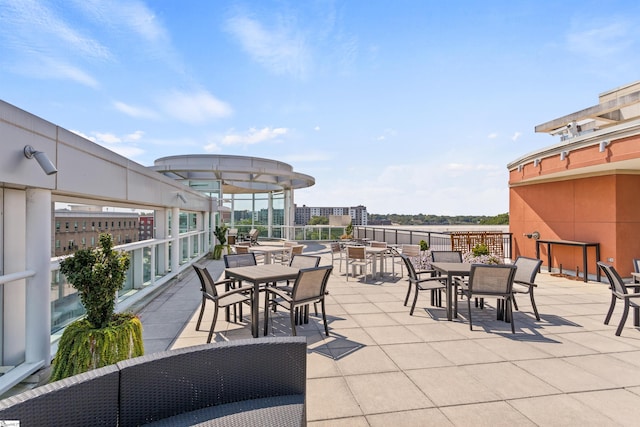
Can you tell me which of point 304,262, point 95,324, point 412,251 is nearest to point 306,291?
point 304,262

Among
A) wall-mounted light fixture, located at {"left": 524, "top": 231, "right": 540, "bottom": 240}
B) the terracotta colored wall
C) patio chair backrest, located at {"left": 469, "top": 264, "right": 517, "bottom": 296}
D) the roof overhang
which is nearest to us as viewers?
patio chair backrest, located at {"left": 469, "top": 264, "right": 517, "bottom": 296}

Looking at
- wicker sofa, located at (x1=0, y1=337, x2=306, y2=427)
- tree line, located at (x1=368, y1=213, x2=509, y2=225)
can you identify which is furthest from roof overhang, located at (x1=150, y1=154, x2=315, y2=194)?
tree line, located at (x1=368, y1=213, x2=509, y2=225)

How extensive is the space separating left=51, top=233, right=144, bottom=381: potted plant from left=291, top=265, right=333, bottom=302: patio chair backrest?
1774mm

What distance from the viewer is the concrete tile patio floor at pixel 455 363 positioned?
2.43m

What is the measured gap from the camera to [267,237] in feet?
62.2

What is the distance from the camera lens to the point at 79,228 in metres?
3.50

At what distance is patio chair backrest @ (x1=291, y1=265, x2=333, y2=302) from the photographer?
13.0 ft

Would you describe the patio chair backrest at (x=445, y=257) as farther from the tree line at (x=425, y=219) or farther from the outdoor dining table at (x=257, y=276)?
the tree line at (x=425, y=219)

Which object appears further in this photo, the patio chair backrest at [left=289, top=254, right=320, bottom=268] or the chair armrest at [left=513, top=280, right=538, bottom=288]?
the patio chair backrest at [left=289, top=254, right=320, bottom=268]

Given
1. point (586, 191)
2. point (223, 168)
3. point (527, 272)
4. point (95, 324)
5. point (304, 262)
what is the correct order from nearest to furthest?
point (95, 324) → point (527, 272) → point (304, 262) → point (586, 191) → point (223, 168)

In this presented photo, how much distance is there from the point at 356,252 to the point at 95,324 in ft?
19.4

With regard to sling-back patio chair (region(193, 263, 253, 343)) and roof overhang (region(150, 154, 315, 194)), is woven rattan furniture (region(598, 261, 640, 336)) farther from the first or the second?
roof overhang (region(150, 154, 315, 194))

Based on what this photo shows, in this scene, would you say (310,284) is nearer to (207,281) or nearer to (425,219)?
(207,281)

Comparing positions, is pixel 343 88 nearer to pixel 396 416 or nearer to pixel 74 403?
pixel 396 416
